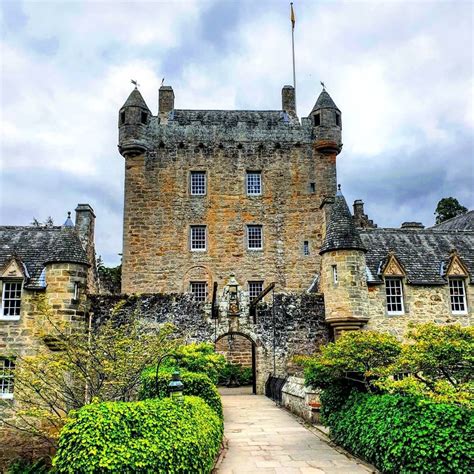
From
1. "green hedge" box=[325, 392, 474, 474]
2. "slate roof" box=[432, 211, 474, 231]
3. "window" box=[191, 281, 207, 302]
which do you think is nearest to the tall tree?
"slate roof" box=[432, 211, 474, 231]

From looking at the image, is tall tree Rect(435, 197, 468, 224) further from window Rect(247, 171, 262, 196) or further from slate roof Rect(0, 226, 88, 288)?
slate roof Rect(0, 226, 88, 288)

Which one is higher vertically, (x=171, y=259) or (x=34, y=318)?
(x=171, y=259)

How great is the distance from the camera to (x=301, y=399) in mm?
16344

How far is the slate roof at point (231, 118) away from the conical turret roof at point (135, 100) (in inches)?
73.1

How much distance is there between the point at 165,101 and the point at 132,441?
26.9 metres

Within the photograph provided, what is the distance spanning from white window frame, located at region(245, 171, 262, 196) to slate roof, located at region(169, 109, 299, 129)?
298 centimetres

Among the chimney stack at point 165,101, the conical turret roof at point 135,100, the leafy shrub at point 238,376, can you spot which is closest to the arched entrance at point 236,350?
the leafy shrub at point 238,376

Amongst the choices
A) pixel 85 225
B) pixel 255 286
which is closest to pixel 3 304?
pixel 85 225

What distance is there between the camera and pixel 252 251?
29453 millimetres

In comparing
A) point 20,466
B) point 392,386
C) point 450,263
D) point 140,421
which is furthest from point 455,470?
point 450,263

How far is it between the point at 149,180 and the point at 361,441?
21815 mm

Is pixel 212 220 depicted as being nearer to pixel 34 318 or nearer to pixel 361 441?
pixel 34 318

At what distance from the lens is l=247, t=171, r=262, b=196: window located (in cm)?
3038

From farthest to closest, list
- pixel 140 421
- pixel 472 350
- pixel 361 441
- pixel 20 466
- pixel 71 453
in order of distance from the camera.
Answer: pixel 20 466 → pixel 361 441 → pixel 472 350 → pixel 140 421 → pixel 71 453
